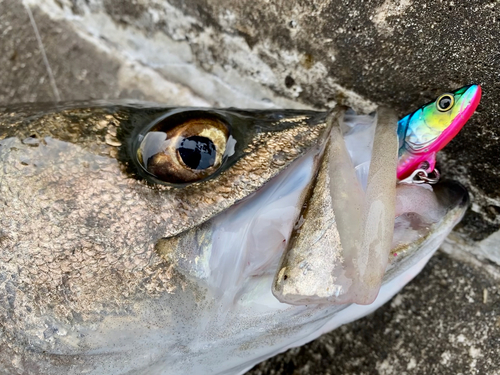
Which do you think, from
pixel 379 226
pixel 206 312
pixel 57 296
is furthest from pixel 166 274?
pixel 379 226

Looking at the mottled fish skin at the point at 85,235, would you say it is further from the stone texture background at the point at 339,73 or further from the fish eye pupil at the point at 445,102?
the stone texture background at the point at 339,73

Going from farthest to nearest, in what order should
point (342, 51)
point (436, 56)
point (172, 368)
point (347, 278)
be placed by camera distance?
point (342, 51) → point (436, 56) → point (172, 368) → point (347, 278)

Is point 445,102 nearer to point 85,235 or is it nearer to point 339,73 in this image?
point 339,73

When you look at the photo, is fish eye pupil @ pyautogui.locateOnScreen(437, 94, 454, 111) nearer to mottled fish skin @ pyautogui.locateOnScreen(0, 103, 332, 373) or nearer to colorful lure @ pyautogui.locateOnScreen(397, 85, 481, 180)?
colorful lure @ pyautogui.locateOnScreen(397, 85, 481, 180)

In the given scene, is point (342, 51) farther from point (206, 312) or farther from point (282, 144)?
point (206, 312)

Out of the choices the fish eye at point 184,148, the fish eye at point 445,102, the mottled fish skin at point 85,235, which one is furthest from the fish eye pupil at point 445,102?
the fish eye at point 184,148

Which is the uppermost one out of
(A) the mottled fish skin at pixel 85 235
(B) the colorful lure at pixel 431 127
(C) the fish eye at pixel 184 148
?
(B) the colorful lure at pixel 431 127
